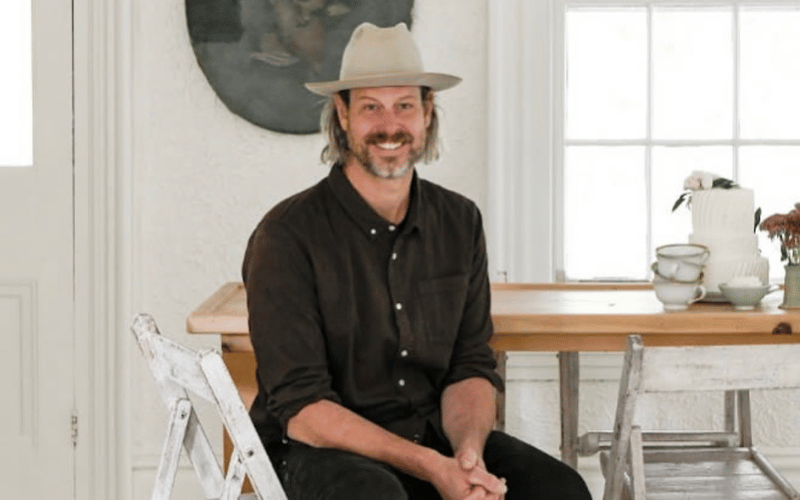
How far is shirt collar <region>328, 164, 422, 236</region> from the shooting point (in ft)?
9.83

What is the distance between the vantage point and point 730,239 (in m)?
3.58

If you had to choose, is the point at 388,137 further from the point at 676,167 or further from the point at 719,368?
the point at 676,167

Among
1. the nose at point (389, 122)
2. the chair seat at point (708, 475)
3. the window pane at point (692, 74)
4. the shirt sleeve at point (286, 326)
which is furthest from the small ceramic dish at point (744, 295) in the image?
the window pane at point (692, 74)

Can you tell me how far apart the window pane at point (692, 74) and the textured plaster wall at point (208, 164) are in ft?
1.99

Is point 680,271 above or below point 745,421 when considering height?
above

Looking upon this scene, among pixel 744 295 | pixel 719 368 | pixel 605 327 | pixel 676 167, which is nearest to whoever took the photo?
pixel 719 368

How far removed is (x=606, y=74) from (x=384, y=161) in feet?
6.04

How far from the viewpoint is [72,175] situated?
4598 mm

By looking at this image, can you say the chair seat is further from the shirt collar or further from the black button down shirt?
the shirt collar

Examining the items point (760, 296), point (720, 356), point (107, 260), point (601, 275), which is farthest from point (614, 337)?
point (107, 260)

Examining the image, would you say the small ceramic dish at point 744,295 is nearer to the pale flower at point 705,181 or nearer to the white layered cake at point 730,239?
the white layered cake at point 730,239

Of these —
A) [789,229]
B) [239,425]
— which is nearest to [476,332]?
[239,425]

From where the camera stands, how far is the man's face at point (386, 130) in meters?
3.03

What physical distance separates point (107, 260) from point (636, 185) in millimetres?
1823
